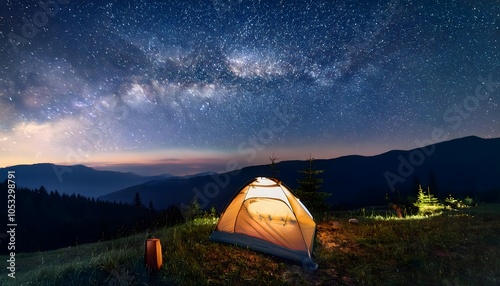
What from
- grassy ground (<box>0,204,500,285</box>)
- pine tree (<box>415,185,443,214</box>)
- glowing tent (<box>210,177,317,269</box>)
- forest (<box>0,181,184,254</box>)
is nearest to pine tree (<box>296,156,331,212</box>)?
pine tree (<box>415,185,443,214</box>)

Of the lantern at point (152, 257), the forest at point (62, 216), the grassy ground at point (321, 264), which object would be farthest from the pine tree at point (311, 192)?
the forest at point (62, 216)

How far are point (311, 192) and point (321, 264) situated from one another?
11947 mm

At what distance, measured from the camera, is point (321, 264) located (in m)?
7.65

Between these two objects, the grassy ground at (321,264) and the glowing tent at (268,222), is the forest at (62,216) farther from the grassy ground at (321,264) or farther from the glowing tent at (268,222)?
the grassy ground at (321,264)

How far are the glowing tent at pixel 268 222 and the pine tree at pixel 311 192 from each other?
1001 cm

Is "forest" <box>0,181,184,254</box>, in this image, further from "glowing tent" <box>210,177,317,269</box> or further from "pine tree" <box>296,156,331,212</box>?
"glowing tent" <box>210,177,317,269</box>

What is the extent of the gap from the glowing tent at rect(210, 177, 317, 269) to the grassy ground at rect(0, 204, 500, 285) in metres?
0.35

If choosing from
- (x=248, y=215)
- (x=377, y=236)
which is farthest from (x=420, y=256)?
(x=248, y=215)

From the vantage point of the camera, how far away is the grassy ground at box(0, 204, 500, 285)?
5852mm

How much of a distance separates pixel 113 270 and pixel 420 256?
8.31m

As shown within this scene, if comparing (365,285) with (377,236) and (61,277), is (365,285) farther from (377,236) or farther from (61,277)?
(61,277)

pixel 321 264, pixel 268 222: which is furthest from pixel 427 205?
pixel 268 222

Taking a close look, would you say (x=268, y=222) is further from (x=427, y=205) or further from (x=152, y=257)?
(x=427, y=205)

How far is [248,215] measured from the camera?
8.99 m
